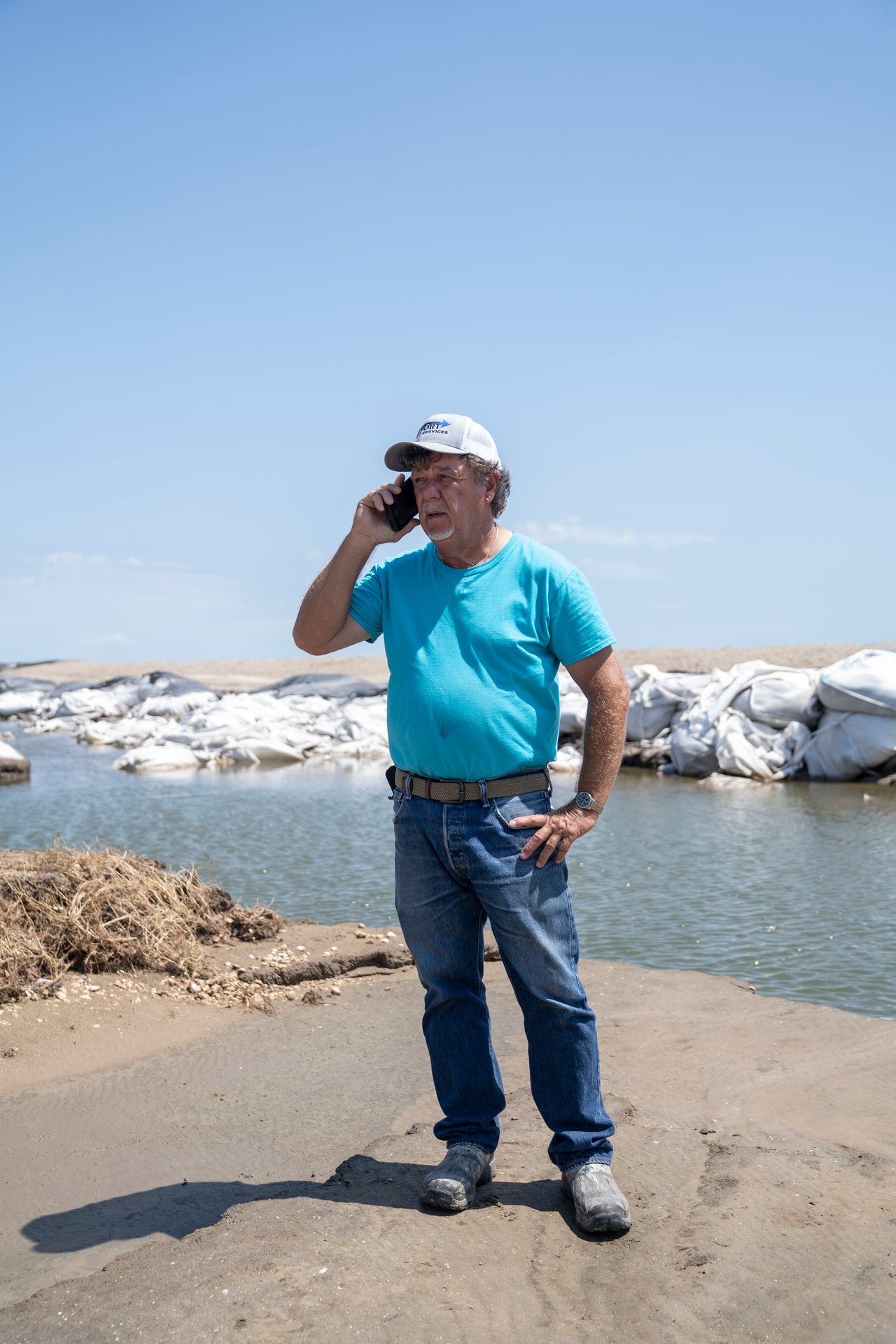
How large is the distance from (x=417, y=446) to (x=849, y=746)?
12355 mm

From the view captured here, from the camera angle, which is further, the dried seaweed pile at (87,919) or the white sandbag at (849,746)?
the white sandbag at (849,746)

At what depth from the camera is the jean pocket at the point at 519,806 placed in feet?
8.99

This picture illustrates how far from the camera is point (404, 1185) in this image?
2854mm

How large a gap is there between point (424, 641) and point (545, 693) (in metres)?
0.35

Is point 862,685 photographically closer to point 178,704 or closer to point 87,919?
point 87,919

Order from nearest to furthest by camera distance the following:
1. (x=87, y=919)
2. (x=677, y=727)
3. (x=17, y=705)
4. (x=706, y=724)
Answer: (x=87, y=919) → (x=706, y=724) → (x=677, y=727) → (x=17, y=705)

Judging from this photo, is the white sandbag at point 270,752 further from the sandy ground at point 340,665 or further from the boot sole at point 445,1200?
the boot sole at point 445,1200

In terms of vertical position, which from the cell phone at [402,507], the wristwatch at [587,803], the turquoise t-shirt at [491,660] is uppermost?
the cell phone at [402,507]

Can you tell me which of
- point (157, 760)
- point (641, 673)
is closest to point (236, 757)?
point (157, 760)

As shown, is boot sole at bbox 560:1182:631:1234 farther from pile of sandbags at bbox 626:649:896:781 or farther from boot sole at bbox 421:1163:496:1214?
pile of sandbags at bbox 626:649:896:781

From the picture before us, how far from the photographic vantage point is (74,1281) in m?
2.42

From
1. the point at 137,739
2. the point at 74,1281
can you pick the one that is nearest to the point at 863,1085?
the point at 74,1281

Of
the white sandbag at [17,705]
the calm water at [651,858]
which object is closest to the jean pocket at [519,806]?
the calm water at [651,858]

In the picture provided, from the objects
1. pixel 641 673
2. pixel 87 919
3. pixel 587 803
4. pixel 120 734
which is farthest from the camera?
pixel 120 734
